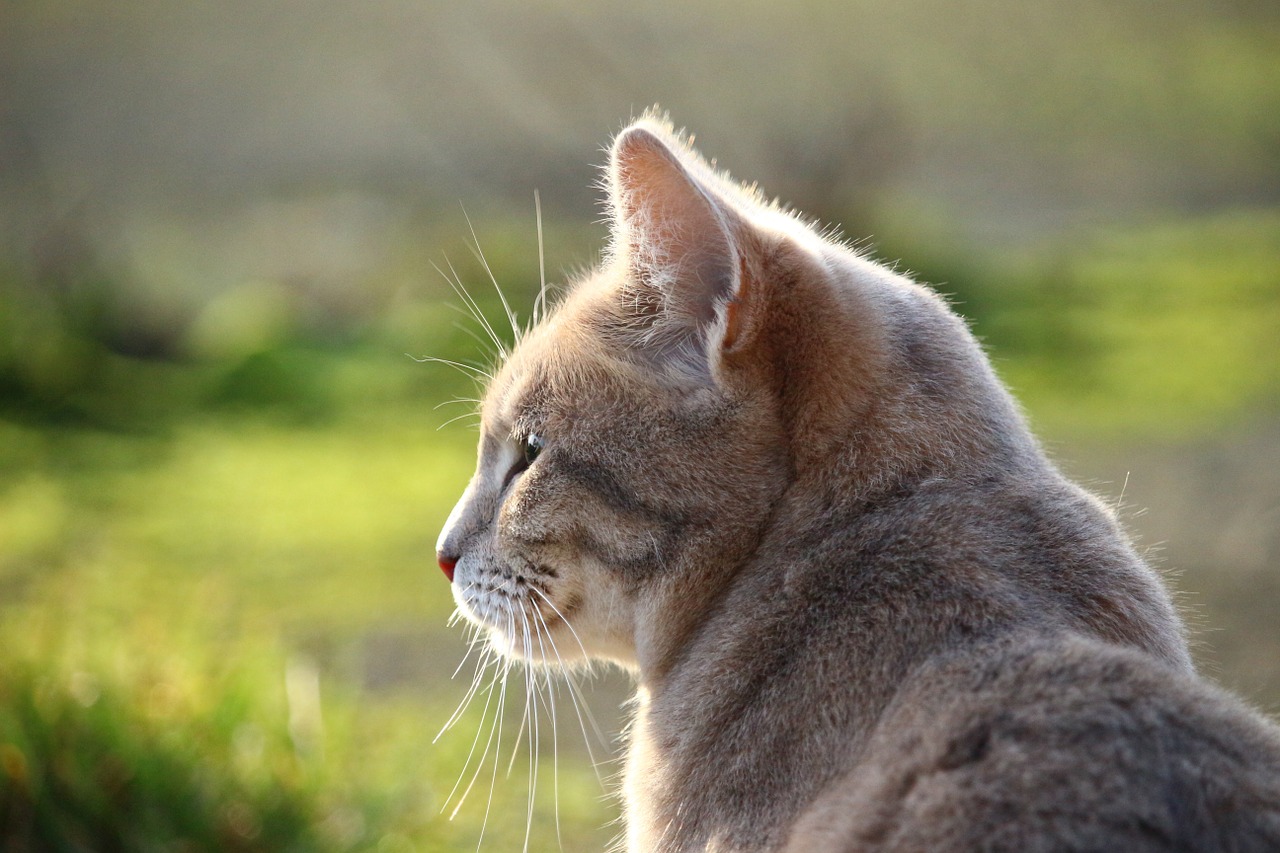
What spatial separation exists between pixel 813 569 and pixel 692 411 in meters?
0.20

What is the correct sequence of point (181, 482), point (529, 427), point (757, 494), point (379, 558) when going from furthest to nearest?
point (181, 482) < point (379, 558) < point (529, 427) < point (757, 494)

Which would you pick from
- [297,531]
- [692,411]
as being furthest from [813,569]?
[297,531]

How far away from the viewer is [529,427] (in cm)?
Answer: 131

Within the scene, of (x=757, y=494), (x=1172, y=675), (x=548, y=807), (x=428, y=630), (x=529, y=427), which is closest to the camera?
(x=1172, y=675)

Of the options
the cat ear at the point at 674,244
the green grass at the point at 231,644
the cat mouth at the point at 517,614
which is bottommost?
the green grass at the point at 231,644

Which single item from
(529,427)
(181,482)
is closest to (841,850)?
(529,427)

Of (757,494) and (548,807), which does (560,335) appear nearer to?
(757,494)

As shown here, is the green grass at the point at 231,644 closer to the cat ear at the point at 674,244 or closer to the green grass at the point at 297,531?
the green grass at the point at 297,531

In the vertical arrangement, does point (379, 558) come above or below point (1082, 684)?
below

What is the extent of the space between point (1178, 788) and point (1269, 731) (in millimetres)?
143

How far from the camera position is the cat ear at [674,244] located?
3.74 feet

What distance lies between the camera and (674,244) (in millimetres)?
1190

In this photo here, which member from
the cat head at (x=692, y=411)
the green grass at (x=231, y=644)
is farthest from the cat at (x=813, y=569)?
the green grass at (x=231, y=644)

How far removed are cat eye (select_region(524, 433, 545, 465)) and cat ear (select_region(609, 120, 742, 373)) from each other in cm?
16
